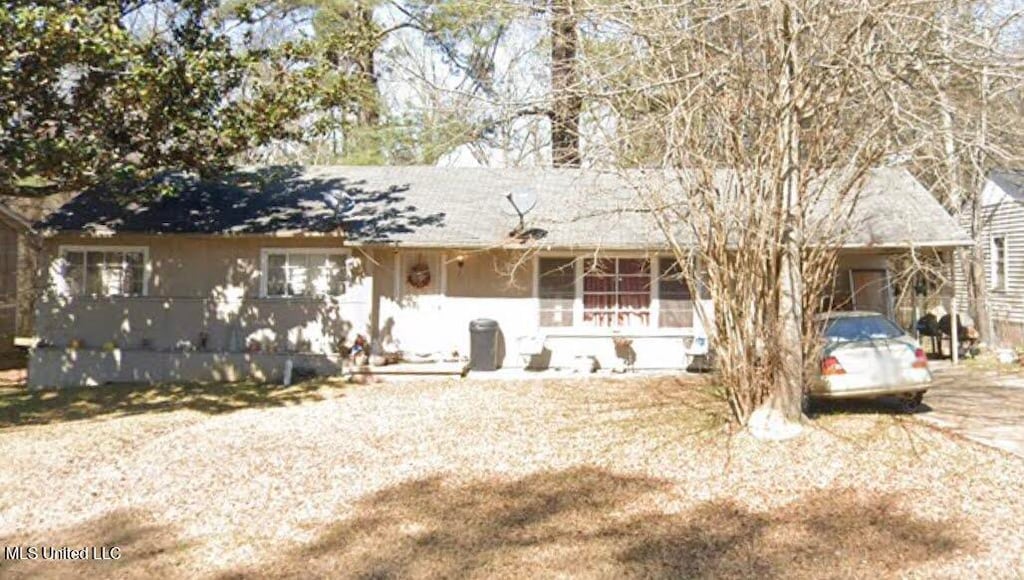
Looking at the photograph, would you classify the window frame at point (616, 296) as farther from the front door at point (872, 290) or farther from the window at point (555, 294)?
the front door at point (872, 290)

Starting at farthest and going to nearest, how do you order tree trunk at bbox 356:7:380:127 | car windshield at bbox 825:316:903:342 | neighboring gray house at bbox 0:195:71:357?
neighboring gray house at bbox 0:195:71:357 < tree trunk at bbox 356:7:380:127 < car windshield at bbox 825:316:903:342

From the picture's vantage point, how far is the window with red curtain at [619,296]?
1362 cm

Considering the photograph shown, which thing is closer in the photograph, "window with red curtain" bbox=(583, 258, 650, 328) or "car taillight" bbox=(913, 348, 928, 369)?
"car taillight" bbox=(913, 348, 928, 369)

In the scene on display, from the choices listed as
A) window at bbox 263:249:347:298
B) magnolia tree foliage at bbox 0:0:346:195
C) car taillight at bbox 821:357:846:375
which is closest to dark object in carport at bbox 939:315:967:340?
car taillight at bbox 821:357:846:375

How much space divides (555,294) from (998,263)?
1418cm

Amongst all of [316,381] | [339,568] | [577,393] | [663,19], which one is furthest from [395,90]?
[339,568]

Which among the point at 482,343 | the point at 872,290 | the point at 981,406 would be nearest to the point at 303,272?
the point at 482,343

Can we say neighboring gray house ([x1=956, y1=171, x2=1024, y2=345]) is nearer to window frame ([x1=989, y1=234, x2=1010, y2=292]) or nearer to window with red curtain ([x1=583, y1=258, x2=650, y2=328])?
window frame ([x1=989, y1=234, x2=1010, y2=292])

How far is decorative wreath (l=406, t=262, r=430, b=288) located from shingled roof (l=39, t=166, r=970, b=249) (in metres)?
0.79

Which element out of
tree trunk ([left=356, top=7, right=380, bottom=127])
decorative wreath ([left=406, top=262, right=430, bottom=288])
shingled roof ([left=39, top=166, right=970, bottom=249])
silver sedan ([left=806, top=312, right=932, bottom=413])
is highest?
tree trunk ([left=356, top=7, right=380, bottom=127])

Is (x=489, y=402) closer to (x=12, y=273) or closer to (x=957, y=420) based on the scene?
(x=957, y=420)

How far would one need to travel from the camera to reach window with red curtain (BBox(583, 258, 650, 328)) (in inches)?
536

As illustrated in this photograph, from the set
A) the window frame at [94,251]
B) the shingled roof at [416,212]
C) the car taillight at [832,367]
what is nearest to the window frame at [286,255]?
the shingled roof at [416,212]

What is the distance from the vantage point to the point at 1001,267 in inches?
770
